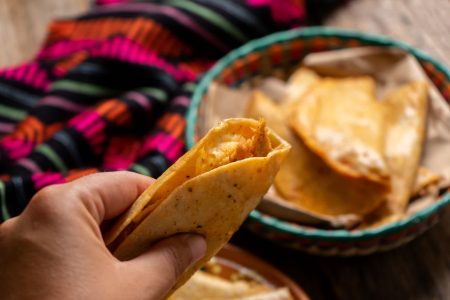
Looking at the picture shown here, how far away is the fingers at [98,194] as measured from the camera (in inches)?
Answer: 19.9

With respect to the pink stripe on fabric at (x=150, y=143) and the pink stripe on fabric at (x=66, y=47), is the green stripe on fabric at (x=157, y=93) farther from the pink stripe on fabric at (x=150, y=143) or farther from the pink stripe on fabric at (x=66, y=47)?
the pink stripe on fabric at (x=66, y=47)

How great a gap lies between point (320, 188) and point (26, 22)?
754 millimetres

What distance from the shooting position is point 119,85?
3.55 ft

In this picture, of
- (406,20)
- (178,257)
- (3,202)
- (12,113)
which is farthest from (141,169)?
(406,20)

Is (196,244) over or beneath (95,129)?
over

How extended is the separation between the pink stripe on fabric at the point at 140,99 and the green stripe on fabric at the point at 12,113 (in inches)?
7.5

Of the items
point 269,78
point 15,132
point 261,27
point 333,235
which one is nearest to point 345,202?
point 333,235

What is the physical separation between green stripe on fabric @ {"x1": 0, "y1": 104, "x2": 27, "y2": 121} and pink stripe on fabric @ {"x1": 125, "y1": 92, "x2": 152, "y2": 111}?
191 millimetres

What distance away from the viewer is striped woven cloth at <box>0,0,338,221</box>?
Answer: 0.97 metres

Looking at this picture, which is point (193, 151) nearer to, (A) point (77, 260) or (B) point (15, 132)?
(A) point (77, 260)

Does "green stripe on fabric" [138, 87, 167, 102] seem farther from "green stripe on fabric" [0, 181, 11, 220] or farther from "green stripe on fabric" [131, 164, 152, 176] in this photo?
"green stripe on fabric" [0, 181, 11, 220]

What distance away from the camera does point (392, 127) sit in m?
0.90

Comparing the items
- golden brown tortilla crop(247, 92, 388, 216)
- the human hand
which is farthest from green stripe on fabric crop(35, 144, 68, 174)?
the human hand

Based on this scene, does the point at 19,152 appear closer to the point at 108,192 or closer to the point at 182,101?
the point at 182,101
